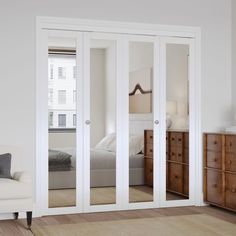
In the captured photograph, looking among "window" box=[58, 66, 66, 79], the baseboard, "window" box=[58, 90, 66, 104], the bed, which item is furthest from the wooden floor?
"window" box=[58, 66, 66, 79]

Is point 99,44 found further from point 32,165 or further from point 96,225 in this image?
point 96,225

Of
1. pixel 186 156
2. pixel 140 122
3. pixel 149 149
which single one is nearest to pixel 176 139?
pixel 186 156

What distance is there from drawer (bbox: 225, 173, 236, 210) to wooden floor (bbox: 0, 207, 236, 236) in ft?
0.35

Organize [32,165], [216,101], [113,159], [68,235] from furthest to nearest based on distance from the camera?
[216,101], [113,159], [32,165], [68,235]

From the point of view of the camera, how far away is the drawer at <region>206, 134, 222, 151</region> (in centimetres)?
557

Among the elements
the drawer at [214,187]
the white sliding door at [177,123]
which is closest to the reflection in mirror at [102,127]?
the white sliding door at [177,123]

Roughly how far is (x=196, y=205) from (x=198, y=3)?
236cm

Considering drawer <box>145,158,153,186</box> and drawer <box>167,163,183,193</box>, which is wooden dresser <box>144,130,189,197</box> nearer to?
drawer <box>167,163,183,193</box>

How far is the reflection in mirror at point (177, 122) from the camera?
5805 millimetres

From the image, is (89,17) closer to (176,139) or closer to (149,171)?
(176,139)

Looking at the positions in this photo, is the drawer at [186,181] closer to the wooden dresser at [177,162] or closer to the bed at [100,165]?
the wooden dresser at [177,162]

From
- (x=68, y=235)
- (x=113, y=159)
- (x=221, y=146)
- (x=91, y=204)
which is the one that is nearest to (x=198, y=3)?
(x=221, y=146)

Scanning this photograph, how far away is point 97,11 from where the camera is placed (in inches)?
217

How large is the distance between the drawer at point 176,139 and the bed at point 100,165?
38cm
